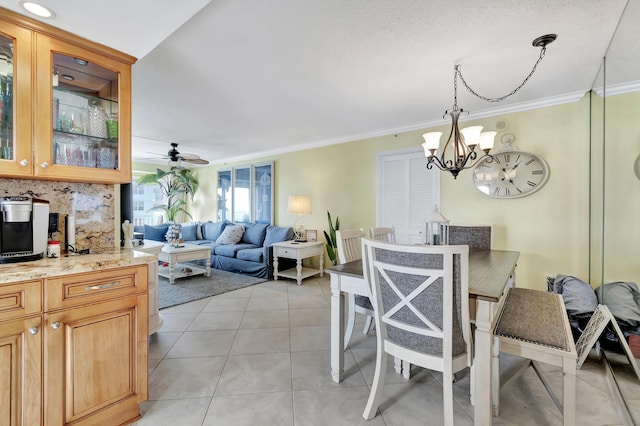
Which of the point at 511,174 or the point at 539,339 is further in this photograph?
the point at 511,174

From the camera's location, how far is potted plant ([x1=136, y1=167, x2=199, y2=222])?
261 inches

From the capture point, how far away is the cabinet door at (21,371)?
115 centimetres

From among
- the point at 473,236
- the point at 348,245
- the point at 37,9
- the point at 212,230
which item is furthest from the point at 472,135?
the point at 212,230

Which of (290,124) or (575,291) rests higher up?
(290,124)

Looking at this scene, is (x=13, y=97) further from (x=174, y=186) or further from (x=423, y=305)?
(x=174, y=186)

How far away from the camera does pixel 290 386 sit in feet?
5.95

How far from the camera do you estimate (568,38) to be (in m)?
1.91

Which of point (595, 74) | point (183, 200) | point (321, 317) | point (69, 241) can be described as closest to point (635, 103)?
point (595, 74)

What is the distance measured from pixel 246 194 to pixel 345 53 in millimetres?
4558

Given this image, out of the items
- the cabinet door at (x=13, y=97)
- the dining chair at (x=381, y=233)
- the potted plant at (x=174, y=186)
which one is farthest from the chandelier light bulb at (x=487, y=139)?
the potted plant at (x=174, y=186)

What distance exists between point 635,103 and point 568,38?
623 mm

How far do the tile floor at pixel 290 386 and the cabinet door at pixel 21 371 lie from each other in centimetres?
54

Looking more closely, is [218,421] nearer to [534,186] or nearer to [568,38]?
[568,38]

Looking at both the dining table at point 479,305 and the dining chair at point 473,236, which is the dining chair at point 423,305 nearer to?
the dining table at point 479,305
